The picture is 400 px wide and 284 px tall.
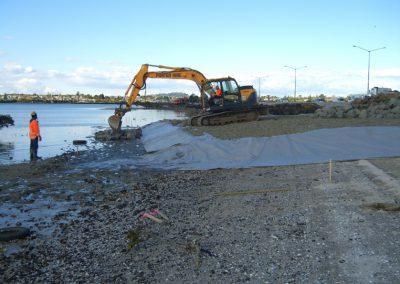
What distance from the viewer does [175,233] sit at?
25.7ft

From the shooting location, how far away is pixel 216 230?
307 inches

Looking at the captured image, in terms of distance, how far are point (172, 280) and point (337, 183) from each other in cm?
604

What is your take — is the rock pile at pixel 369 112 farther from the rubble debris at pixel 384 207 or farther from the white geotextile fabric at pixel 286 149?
the rubble debris at pixel 384 207

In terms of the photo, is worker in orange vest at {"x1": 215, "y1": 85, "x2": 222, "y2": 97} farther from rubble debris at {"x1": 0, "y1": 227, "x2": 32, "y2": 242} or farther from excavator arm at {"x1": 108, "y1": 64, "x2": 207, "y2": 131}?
rubble debris at {"x1": 0, "y1": 227, "x2": 32, "y2": 242}

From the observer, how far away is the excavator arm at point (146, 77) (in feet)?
88.0

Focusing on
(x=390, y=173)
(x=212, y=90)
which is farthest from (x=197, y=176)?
(x=212, y=90)

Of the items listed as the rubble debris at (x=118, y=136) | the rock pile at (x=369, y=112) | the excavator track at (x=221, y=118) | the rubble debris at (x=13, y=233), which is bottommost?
the rubble debris at (x=13, y=233)

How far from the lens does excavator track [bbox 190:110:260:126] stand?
25.8 meters

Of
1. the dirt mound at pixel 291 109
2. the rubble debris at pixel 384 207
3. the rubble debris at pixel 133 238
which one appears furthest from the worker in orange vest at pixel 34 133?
Answer: the dirt mound at pixel 291 109

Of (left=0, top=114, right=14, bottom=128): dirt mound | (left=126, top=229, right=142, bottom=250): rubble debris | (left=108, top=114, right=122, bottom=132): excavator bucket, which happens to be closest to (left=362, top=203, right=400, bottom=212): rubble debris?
(left=126, top=229, right=142, bottom=250): rubble debris

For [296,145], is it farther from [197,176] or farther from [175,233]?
[175,233]

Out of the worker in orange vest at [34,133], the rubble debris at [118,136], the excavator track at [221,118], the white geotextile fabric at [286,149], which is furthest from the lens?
the rubble debris at [118,136]

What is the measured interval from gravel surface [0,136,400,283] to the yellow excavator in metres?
12.9

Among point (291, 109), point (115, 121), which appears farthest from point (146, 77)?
point (291, 109)
